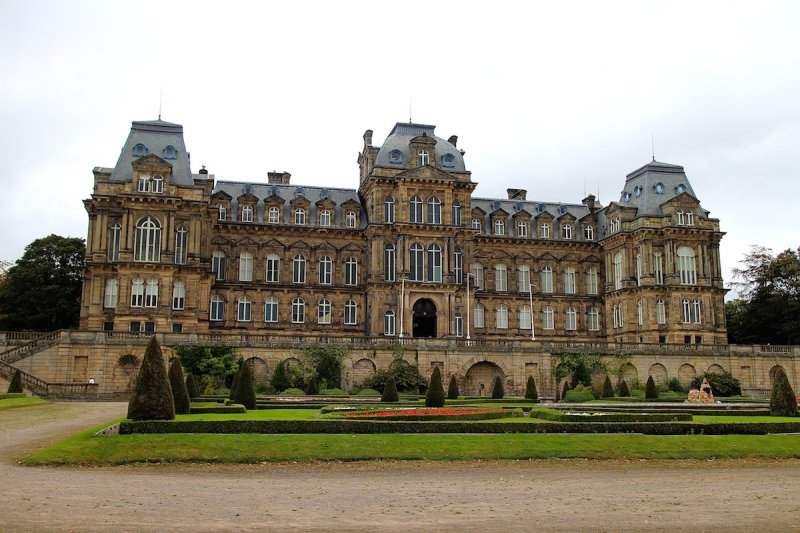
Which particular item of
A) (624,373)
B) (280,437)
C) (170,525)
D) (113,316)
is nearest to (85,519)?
(170,525)

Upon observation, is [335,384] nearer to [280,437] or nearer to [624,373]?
[624,373]

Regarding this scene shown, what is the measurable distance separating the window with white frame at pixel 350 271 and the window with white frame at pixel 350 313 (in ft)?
6.41

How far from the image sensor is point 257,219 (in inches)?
3027

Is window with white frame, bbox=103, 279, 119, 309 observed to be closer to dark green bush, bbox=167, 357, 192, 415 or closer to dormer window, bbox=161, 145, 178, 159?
dormer window, bbox=161, 145, 178, 159

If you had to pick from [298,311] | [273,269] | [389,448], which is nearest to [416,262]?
[298,311]

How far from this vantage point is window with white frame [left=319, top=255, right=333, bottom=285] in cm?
7750

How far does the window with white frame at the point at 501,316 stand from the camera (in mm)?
81812

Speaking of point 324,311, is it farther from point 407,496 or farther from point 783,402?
point 407,496

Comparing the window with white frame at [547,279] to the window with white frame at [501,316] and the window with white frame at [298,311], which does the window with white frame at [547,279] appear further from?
the window with white frame at [298,311]

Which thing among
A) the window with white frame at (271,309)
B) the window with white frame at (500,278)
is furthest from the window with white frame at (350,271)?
the window with white frame at (500,278)

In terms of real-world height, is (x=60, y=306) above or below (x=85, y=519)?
above

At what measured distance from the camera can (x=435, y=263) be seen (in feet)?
241

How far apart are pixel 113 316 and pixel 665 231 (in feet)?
164

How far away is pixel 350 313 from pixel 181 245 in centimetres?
1730
